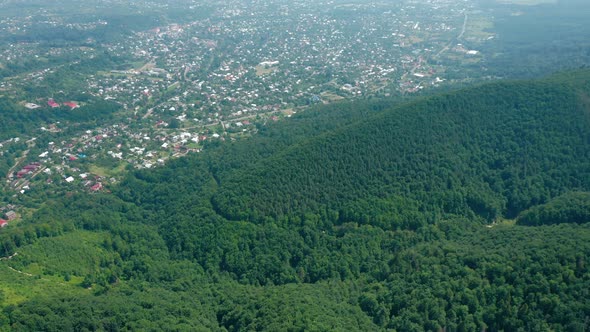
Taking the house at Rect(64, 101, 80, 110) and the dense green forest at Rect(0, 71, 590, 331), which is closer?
the dense green forest at Rect(0, 71, 590, 331)

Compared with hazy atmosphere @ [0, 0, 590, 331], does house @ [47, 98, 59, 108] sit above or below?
above

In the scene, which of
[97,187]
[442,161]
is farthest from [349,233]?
[97,187]

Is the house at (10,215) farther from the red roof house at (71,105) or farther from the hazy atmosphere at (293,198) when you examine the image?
the red roof house at (71,105)

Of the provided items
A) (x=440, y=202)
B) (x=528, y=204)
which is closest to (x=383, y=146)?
(x=440, y=202)

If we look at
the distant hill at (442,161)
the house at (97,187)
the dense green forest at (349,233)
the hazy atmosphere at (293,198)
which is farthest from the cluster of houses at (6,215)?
the distant hill at (442,161)

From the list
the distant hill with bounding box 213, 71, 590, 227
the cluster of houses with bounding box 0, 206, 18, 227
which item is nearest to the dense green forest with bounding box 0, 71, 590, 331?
the distant hill with bounding box 213, 71, 590, 227

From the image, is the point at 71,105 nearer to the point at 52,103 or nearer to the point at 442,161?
the point at 52,103

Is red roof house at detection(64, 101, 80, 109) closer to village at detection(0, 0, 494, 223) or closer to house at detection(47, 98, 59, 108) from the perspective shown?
village at detection(0, 0, 494, 223)
